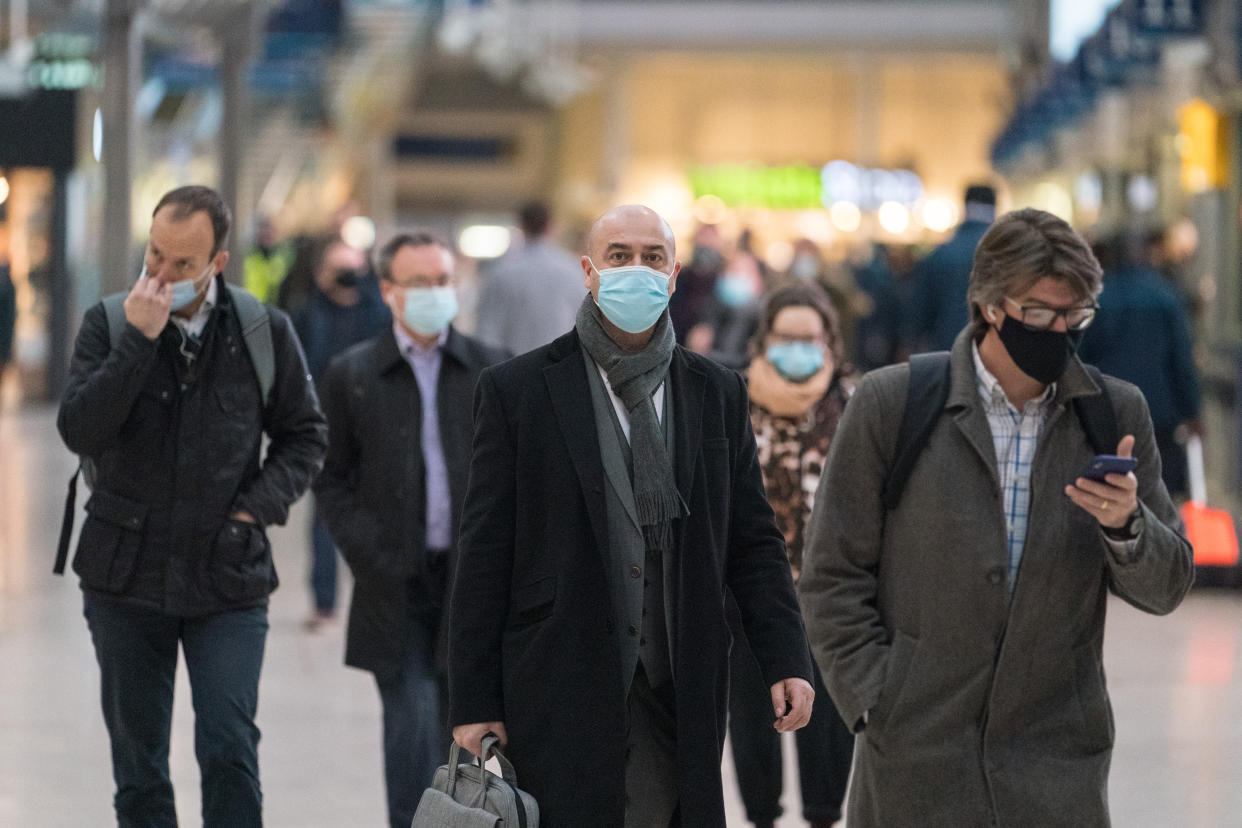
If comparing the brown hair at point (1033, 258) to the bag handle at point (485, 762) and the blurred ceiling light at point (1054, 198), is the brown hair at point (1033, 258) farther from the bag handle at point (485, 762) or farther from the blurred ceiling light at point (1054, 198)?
the blurred ceiling light at point (1054, 198)

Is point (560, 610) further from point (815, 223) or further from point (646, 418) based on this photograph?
point (815, 223)

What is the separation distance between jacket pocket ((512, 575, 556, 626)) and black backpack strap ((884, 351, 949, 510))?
→ 652 mm

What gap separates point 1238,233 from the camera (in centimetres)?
1544

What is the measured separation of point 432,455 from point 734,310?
24.3ft

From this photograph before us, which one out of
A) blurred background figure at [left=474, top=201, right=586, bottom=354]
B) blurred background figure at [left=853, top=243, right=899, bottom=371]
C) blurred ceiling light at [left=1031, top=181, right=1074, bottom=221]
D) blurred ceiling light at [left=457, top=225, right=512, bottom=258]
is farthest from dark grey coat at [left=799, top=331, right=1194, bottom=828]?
blurred ceiling light at [left=457, top=225, right=512, bottom=258]

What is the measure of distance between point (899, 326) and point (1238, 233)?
395cm

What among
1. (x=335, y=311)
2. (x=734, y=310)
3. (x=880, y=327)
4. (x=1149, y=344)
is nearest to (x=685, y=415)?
(x=335, y=311)

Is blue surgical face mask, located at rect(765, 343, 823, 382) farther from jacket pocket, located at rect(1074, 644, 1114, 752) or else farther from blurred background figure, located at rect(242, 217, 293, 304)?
A: blurred background figure, located at rect(242, 217, 293, 304)

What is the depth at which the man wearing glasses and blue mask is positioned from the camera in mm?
3588

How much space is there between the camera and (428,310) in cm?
572

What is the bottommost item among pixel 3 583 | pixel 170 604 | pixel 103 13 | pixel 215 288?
pixel 3 583

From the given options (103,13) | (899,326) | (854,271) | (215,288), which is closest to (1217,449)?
(899,326)

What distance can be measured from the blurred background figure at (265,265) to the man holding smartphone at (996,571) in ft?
38.1

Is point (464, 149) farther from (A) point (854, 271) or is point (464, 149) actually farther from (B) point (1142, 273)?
(B) point (1142, 273)
